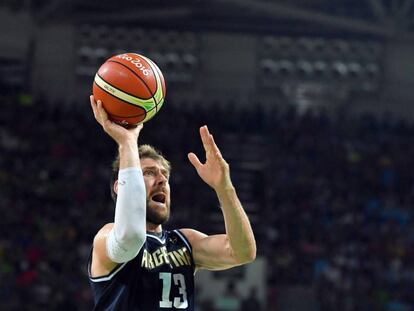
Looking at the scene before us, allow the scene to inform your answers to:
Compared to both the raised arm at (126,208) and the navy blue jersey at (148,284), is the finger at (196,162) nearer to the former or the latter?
the raised arm at (126,208)

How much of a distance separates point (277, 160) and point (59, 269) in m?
7.11

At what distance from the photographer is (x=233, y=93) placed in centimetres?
2512

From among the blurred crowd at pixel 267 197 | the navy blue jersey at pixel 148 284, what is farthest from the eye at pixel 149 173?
the blurred crowd at pixel 267 197

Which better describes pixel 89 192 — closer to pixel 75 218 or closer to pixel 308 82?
pixel 75 218

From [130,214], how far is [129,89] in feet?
2.57

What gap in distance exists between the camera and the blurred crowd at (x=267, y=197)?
1844 cm

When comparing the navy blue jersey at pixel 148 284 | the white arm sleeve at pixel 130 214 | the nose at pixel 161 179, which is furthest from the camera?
the nose at pixel 161 179

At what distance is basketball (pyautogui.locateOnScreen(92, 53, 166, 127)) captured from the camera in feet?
14.4

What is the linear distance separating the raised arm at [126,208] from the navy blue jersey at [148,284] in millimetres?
126

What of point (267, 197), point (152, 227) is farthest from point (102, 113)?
point (267, 197)

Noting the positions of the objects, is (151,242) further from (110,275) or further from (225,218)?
(225,218)

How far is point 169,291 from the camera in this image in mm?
4469

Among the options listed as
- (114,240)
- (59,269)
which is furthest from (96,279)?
(59,269)

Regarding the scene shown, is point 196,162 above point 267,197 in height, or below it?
above
